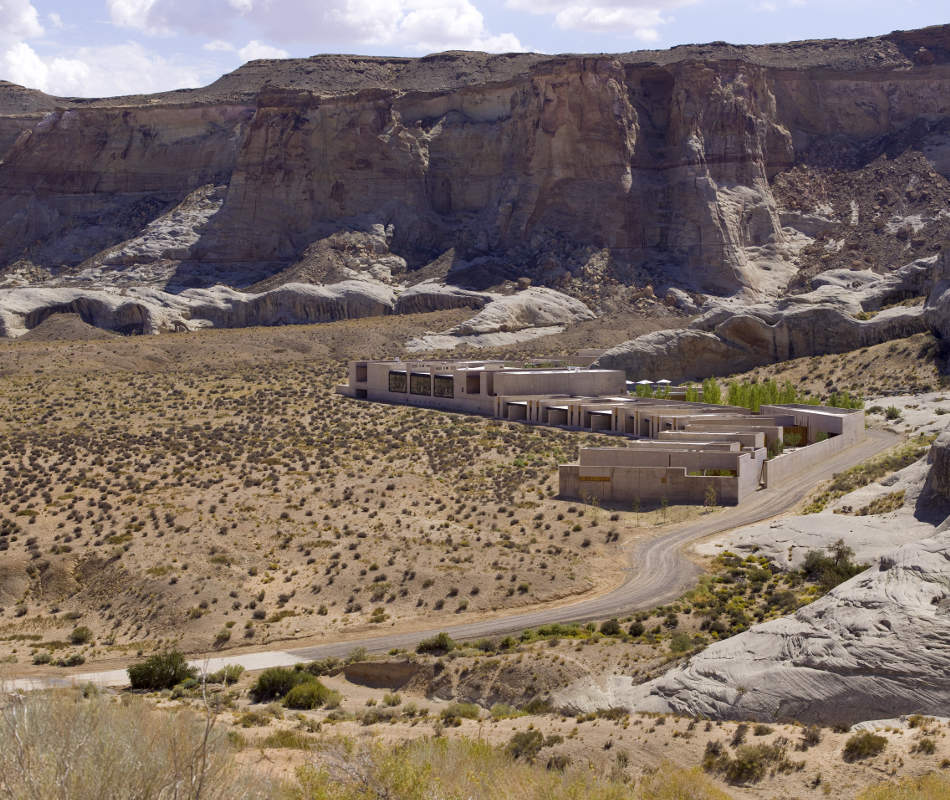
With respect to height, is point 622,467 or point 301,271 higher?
point 301,271

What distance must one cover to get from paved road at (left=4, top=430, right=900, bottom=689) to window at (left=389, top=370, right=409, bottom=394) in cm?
2856

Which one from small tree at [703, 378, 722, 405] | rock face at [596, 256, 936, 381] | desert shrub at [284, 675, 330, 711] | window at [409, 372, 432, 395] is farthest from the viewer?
rock face at [596, 256, 936, 381]


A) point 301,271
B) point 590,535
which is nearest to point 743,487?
point 590,535

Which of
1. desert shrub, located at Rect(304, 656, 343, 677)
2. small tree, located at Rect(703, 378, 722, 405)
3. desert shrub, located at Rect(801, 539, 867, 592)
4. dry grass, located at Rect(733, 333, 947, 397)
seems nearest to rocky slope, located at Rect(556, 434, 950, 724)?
desert shrub, located at Rect(801, 539, 867, 592)

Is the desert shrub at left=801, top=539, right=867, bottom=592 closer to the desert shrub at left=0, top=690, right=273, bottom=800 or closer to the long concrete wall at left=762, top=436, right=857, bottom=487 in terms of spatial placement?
the long concrete wall at left=762, top=436, right=857, bottom=487

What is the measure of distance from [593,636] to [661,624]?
1.67 metres

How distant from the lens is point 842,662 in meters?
17.5

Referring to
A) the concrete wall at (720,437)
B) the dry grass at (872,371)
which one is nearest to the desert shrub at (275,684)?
the concrete wall at (720,437)

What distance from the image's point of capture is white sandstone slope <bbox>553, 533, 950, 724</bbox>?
658 inches

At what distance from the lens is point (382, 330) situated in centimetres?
9081

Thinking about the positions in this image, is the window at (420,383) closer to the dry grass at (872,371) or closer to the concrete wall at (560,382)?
the concrete wall at (560,382)

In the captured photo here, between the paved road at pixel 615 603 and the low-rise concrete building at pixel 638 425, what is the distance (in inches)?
93.9

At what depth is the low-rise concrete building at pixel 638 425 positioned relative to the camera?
130 feet

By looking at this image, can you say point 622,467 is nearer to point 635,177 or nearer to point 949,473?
point 949,473
